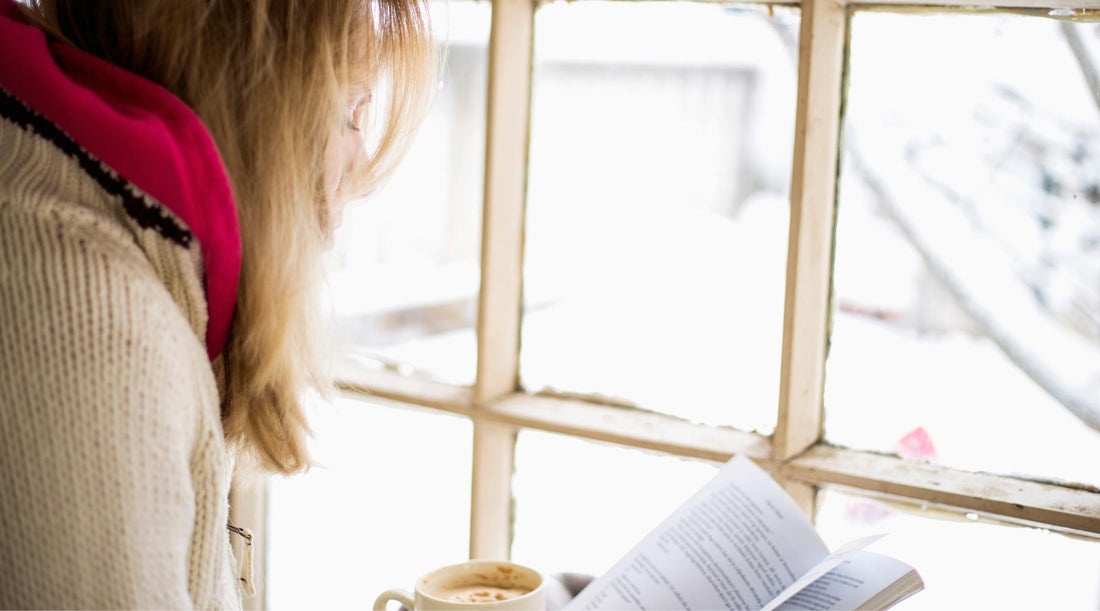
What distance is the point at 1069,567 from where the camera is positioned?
931 mm

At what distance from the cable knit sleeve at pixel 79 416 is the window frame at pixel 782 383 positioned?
54 cm

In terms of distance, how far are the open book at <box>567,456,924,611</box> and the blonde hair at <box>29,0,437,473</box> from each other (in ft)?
1.12

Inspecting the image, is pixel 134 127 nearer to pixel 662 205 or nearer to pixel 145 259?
pixel 145 259

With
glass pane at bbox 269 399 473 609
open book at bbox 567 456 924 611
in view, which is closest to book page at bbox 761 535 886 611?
open book at bbox 567 456 924 611

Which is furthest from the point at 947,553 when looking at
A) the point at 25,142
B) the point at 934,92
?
the point at 25,142

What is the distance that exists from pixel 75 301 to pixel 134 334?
0.04 meters

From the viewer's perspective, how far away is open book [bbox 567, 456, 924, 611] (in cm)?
84

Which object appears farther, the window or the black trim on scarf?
the window

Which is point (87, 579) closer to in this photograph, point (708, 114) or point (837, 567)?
point (837, 567)

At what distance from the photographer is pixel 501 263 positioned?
117 centimetres

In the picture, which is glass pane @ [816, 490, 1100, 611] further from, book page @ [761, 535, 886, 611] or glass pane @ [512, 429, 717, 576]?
glass pane @ [512, 429, 717, 576]

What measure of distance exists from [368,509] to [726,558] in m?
0.67

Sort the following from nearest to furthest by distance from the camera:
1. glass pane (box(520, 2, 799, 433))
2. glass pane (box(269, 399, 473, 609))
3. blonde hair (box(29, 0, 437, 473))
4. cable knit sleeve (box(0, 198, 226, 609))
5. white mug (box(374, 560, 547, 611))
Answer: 1. cable knit sleeve (box(0, 198, 226, 609))
2. blonde hair (box(29, 0, 437, 473))
3. white mug (box(374, 560, 547, 611))
4. glass pane (box(520, 2, 799, 433))
5. glass pane (box(269, 399, 473, 609))

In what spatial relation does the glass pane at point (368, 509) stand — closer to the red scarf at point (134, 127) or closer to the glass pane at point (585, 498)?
the glass pane at point (585, 498)
